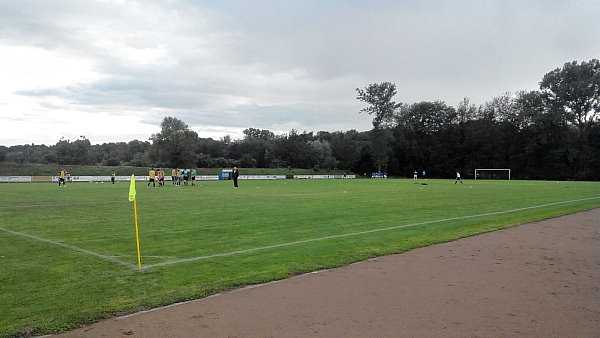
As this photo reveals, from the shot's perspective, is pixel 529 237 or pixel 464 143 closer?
pixel 529 237

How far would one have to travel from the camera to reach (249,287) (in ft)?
21.4

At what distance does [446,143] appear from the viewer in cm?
9762

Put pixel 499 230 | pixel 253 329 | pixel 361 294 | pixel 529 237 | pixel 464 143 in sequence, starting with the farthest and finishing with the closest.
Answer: pixel 464 143 < pixel 499 230 < pixel 529 237 < pixel 361 294 < pixel 253 329

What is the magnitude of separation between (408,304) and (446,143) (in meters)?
97.6

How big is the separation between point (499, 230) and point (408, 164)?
91963 mm

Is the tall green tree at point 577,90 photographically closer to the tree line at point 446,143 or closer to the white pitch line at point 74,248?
the tree line at point 446,143

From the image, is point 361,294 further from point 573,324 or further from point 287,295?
point 573,324

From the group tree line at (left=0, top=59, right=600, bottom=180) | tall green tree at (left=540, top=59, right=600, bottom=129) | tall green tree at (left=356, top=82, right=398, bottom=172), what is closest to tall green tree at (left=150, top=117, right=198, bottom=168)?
tree line at (left=0, top=59, right=600, bottom=180)

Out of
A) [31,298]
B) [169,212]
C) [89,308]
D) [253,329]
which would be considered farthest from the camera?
[169,212]

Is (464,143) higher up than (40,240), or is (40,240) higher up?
(464,143)

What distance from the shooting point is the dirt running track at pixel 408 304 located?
4855mm

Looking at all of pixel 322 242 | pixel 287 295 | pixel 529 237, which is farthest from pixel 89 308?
pixel 529 237

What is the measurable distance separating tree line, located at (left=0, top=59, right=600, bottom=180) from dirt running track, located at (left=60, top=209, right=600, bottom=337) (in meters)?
83.6

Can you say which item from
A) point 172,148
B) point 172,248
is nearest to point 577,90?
point 172,148
